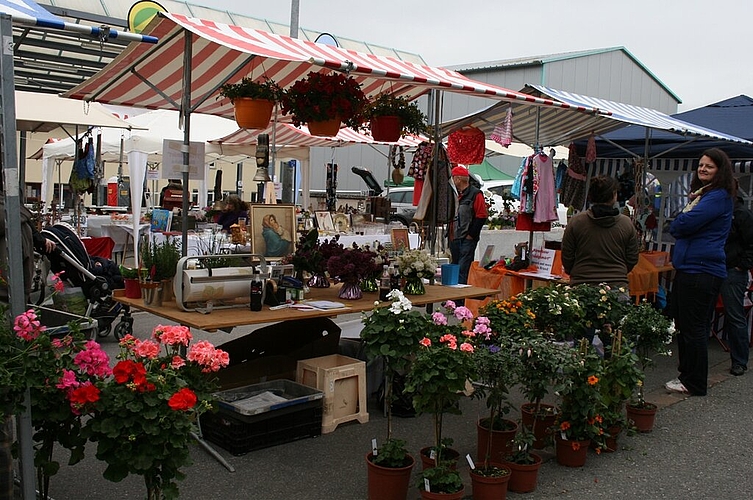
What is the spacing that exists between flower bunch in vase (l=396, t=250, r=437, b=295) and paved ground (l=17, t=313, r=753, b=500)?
98 cm

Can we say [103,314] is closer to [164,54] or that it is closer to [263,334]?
[263,334]

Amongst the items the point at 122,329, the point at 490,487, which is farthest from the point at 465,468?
the point at 122,329

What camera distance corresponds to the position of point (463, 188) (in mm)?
9766

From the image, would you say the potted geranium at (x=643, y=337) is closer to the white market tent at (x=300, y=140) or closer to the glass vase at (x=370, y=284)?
the glass vase at (x=370, y=284)

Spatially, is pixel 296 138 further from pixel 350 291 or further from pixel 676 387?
pixel 676 387

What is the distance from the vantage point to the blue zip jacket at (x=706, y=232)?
5.68 metres

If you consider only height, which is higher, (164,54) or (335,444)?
(164,54)

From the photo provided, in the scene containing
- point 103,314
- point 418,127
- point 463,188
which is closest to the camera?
point 418,127

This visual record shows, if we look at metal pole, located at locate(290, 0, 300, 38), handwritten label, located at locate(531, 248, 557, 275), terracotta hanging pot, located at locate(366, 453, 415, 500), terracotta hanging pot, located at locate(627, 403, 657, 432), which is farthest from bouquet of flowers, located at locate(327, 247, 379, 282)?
metal pole, located at locate(290, 0, 300, 38)

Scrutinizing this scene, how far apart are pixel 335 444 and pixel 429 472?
1.19 meters

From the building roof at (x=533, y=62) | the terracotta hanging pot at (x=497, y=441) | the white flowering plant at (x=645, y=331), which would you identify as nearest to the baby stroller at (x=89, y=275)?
the terracotta hanging pot at (x=497, y=441)

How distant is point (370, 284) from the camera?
5.55 m

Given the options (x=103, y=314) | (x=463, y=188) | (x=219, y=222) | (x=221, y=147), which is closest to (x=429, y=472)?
(x=103, y=314)

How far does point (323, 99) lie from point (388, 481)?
3.18 m
